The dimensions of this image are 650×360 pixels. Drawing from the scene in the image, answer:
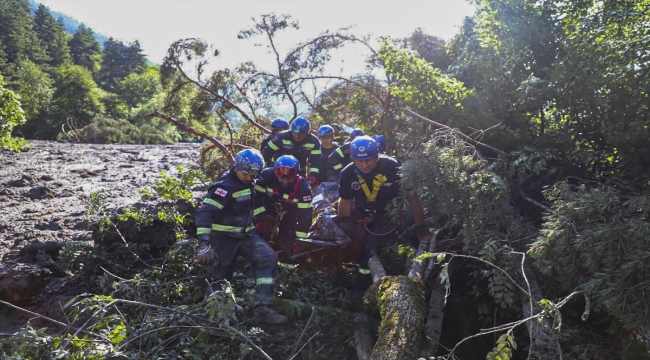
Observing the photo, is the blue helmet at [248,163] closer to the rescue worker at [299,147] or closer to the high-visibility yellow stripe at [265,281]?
the high-visibility yellow stripe at [265,281]

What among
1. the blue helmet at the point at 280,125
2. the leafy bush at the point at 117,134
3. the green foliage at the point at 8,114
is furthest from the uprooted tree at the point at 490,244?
the leafy bush at the point at 117,134

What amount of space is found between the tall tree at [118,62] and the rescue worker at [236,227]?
2024 inches

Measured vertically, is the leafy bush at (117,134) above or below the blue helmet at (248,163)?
below

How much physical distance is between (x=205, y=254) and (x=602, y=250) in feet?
10.2

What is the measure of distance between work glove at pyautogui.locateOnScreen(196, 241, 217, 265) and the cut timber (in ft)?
5.49

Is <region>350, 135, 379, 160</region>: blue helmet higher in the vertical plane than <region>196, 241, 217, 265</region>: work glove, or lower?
higher

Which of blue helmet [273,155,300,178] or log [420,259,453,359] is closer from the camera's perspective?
log [420,259,453,359]

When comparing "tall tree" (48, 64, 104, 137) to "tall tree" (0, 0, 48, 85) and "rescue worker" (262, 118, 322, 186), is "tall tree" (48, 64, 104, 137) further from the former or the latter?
"rescue worker" (262, 118, 322, 186)

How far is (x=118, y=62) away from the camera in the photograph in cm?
5328

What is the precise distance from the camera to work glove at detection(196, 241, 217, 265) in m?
4.14

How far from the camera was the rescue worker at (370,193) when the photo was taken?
4.56 metres

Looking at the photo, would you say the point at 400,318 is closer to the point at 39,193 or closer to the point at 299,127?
the point at 299,127

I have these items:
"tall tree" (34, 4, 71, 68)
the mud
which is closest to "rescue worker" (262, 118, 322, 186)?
the mud

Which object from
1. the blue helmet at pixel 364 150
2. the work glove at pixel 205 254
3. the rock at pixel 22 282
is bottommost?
the rock at pixel 22 282
